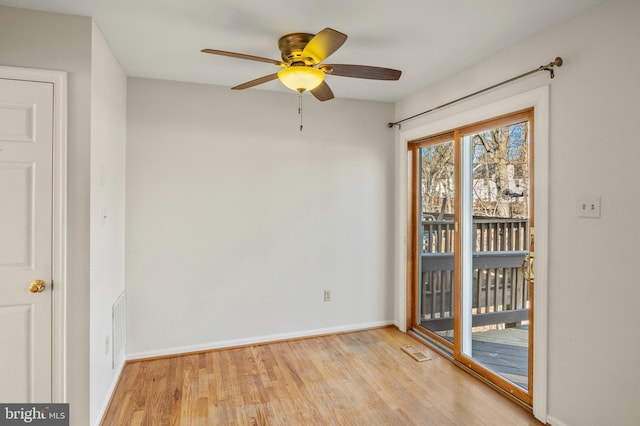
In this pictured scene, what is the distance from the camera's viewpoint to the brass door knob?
195cm

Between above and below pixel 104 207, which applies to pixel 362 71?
above

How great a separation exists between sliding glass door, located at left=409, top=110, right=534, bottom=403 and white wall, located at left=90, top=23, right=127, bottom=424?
2798 mm

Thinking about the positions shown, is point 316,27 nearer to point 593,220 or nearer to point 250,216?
point 250,216

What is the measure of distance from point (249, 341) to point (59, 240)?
6.51ft

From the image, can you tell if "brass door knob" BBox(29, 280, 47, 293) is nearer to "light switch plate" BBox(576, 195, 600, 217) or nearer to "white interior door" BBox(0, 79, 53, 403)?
"white interior door" BBox(0, 79, 53, 403)

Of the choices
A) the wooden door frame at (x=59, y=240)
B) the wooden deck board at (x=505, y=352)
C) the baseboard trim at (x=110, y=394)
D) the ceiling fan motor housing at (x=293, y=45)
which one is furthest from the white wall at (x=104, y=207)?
the wooden deck board at (x=505, y=352)

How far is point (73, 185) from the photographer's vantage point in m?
2.04

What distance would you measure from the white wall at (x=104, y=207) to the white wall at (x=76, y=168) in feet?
0.14

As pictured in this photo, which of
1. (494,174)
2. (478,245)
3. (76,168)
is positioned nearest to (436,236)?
(478,245)

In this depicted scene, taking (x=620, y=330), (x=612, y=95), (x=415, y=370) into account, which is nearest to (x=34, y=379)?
(x=415, y=370)

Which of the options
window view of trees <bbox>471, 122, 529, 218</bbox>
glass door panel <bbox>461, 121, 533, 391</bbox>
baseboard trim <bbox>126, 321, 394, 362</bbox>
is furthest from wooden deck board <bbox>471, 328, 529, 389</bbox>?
baseboard trim <bbox>126, 321, 394, 362</bbox>

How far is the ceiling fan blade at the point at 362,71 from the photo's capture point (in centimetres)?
216

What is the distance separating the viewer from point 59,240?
2.01 metres

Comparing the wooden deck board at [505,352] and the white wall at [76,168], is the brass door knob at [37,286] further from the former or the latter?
the wooden deck board at [505,352]
